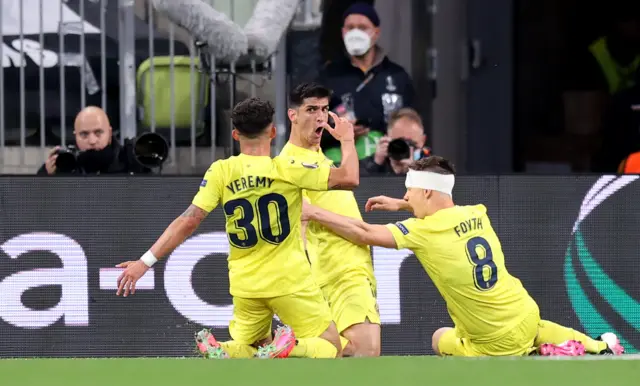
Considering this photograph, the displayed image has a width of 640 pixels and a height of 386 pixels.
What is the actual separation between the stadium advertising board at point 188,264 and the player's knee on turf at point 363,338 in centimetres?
109

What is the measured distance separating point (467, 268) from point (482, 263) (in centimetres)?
9

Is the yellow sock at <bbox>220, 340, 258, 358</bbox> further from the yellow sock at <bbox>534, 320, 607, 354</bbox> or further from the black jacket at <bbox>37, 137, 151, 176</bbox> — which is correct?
the black jacket at <bbox>37, 137, 151, 176</bbox>

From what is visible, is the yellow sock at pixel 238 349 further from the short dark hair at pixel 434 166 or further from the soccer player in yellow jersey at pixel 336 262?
the short dark hair at pixel 434 166

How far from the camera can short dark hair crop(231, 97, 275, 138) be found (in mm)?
7793

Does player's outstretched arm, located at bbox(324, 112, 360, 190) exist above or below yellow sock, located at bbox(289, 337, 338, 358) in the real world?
above

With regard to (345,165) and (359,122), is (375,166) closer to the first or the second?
(359,122)

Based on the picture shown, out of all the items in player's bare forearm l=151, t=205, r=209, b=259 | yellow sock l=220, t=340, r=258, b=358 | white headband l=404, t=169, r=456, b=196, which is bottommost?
yellow sock l=220, t=340, r=258, b=358

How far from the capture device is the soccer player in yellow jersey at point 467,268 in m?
7.82

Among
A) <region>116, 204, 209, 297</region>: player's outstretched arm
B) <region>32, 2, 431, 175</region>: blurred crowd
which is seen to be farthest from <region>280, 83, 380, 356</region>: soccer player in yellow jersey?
<region>32, 2, 431, 175</region>: blurred crowd

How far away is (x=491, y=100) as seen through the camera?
39.8 ft

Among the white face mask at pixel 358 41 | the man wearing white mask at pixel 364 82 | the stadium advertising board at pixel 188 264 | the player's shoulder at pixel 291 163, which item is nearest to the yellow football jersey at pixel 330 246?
the player's shoulder at pixel 291 163

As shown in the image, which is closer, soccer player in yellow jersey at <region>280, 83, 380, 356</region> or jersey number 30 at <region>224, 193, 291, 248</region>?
jersey number 30 at <region>224, 193, 291, 248</region>

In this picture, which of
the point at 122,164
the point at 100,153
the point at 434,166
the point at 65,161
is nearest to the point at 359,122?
the point at 122,164

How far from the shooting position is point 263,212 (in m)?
7.78
